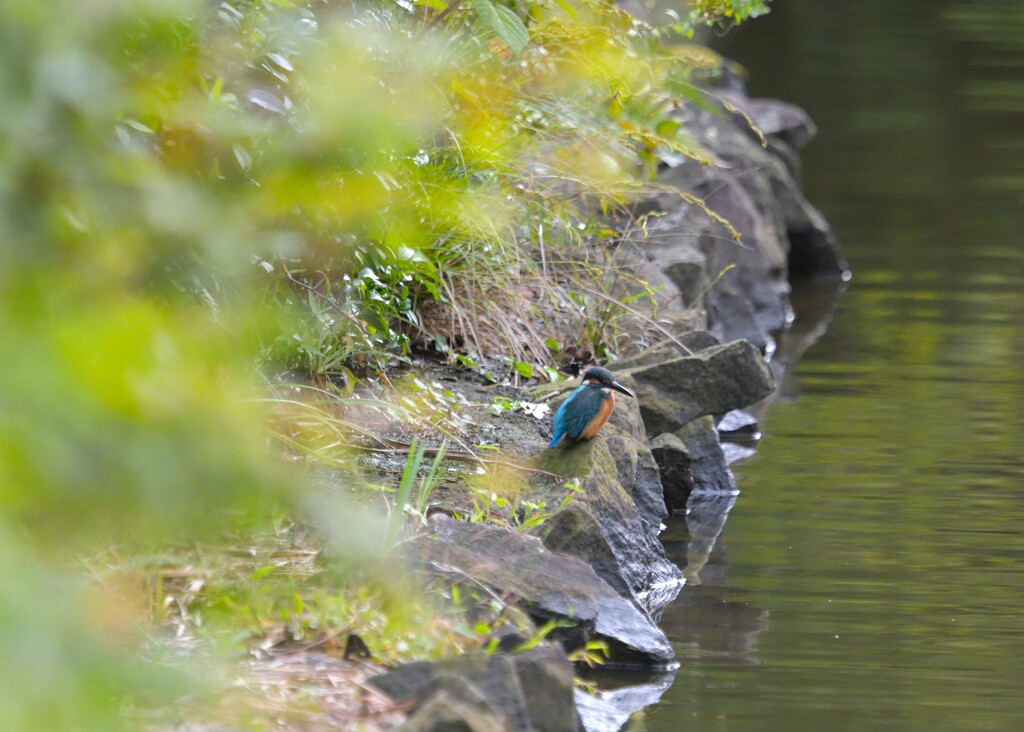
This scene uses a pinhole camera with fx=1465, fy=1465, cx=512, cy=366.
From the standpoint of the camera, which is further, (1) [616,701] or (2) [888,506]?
(2) [888,506]

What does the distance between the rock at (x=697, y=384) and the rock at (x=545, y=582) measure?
194cm

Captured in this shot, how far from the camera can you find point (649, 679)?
3.83 meters

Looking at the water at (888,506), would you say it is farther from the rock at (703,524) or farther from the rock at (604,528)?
the rock at (604,528)

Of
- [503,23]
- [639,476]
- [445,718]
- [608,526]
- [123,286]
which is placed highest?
[123,286]

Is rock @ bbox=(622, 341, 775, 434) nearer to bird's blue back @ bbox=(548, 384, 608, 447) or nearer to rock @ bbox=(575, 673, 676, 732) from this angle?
bird's blue back @ bbox=(548, 384, 608, 447)

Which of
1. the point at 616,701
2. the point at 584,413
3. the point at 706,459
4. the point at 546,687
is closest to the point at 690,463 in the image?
the point at 706,459

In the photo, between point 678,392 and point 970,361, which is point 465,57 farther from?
point 970,361

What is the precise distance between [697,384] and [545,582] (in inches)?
94.1

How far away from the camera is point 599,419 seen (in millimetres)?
4562

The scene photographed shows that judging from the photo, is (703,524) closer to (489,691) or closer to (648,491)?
(648,491)

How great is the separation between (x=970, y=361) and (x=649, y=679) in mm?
4811

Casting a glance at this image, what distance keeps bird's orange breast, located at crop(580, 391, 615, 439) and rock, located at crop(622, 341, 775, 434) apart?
1.13 meters

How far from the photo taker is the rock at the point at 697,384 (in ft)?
19.1

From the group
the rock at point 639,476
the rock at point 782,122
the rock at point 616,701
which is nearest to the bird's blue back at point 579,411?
the rock at point 639,476
